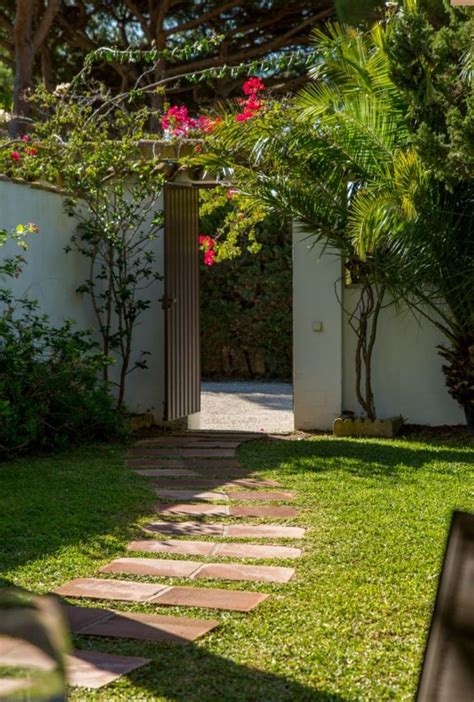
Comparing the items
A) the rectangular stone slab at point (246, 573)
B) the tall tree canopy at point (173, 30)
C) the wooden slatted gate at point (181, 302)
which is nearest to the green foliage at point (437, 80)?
the wooden slatted gate at point (181, 302)

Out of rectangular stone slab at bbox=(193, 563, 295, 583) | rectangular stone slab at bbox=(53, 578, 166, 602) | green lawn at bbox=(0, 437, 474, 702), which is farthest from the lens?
rectangular stone slab at bbox=(193, 563, 295, 583)

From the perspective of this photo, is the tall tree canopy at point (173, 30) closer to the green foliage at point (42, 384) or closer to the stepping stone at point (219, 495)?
the green foliage at point (42, 384)

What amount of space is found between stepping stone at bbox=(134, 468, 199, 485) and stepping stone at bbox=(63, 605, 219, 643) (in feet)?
9.23

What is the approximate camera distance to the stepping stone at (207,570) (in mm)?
4020

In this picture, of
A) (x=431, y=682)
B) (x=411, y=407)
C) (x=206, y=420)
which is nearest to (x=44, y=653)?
(x=431, y=682)

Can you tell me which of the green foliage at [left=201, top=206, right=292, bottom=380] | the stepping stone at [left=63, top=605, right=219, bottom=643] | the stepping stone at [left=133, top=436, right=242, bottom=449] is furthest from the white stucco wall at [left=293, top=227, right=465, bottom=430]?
the stepping stone at [left=63, top=605, right=219, bottom=643]

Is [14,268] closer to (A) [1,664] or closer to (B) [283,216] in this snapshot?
(B) [283,216]

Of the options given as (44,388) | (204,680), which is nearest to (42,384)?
(44,388)

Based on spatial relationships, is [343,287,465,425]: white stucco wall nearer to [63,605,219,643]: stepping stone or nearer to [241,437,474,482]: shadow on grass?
[241,437,474,482]: shadow on grass

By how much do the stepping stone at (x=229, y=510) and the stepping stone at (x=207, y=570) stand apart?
1.01m

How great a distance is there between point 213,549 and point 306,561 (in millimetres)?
472

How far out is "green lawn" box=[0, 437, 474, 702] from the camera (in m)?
2.95

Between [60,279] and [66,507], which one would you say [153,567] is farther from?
[60,279]

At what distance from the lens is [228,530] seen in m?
4.88
